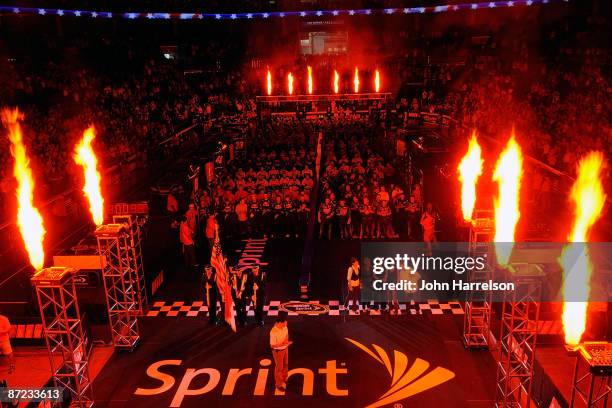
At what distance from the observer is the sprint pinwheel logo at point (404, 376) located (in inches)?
342

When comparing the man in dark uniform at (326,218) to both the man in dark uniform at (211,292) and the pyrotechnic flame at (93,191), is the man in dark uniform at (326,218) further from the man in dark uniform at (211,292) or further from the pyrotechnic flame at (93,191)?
the pyrotechnic flame at (93,191)

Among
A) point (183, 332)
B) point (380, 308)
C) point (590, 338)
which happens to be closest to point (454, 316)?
point (380, 308)

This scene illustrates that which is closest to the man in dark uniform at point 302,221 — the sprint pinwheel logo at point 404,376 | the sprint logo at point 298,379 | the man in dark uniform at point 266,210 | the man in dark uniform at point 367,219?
the man in dark uniform at point 266,210

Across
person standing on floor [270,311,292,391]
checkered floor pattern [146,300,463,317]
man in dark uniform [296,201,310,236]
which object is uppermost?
man in dark uniform [296,201,310,236]

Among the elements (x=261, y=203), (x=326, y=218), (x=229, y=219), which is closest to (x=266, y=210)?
(x=261, y=203)

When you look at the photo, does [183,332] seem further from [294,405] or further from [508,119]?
[508,119]

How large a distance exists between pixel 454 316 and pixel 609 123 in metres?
10.4

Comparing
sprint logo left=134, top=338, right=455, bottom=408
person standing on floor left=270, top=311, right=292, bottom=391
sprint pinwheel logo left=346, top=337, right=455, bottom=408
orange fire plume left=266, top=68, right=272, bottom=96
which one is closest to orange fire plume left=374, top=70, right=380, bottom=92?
orange fire plume left=266, top=68, right=272, bottom=96

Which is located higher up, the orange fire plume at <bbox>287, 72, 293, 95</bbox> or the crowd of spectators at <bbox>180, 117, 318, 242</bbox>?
the orange fire plume at <bbox>287, 72, 293, 95</bbox>

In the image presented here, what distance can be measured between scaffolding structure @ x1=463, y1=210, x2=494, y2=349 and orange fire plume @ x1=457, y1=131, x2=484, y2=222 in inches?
142

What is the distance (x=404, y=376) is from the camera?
918 cm

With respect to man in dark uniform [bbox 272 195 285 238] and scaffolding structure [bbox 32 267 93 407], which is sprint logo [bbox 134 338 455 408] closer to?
scaffolding structure [bbox 32 267 93 407]

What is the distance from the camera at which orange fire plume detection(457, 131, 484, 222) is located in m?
14.2

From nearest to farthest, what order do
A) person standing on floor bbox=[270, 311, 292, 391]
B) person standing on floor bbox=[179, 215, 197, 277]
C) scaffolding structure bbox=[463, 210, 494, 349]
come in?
person standing on floor bbox=[270, 311, 292, 391], scaffolding structure bbox=[463, 210, 494, 349], person standing on floor bbox=[179, 215, 197, 277]
